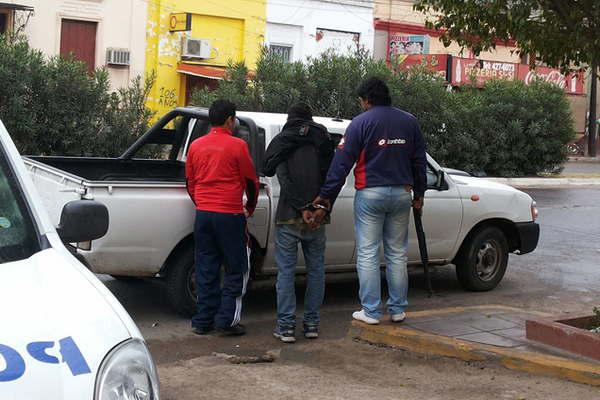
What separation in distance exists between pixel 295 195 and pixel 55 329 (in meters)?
4.59

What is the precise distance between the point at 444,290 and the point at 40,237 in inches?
270

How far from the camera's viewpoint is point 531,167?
81.7 ft

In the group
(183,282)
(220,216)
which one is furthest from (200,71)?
(220,216)

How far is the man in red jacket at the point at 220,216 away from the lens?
24.1ft

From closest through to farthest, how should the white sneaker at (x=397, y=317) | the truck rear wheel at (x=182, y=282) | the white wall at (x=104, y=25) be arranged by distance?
the white sneaker at (x=397, y=317) → the truck rear wheel at (x=182, y=282) → the white wall at (x=104, y=25)

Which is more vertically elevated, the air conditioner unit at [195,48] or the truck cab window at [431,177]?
the air conditioner unit at [195,48]

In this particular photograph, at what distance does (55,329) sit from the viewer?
2822mm

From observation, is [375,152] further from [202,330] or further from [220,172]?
[202,330]

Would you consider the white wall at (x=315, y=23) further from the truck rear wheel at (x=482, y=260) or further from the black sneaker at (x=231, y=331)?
the black sneaker at (x=231, y=331)

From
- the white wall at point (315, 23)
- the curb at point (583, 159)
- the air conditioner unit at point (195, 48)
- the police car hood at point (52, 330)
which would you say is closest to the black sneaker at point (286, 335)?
the police car hood at point (52, 330)

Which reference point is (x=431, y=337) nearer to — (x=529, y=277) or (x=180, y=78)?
(x=529, y=277)

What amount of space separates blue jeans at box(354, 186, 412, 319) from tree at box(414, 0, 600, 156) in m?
1.53

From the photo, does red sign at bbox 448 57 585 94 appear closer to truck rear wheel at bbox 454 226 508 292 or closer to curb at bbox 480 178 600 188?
curb at bbox 480 178 600 188

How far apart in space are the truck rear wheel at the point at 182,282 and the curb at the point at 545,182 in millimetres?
15072
